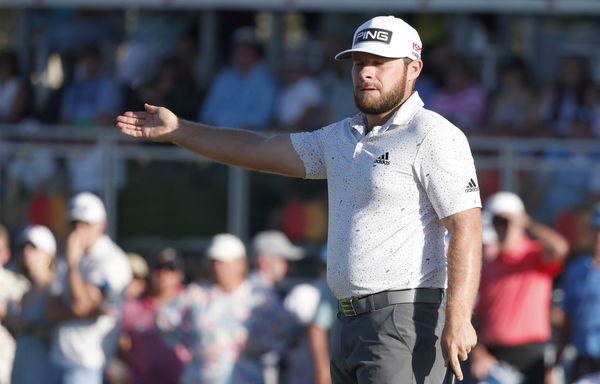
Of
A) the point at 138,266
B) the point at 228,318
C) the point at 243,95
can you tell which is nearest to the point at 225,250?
the point at 228,318

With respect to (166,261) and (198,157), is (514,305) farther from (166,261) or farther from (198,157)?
(198,157)

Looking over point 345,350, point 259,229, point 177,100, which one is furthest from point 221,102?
point 345,350

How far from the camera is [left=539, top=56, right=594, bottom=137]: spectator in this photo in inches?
446

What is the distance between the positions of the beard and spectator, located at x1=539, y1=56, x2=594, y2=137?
20.5 feet

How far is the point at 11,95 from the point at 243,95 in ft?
9.14

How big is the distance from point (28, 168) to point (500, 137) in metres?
4.32

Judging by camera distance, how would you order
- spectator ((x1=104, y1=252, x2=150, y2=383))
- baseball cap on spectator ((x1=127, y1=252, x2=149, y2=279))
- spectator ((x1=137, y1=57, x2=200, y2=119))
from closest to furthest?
spectator ((x1=104, y1=252, x2=150, y2=383)) < baseball cap on spectator ((x1=127, y1=252, x2=149, y2=279)) < spectator ((x1=137, y1=57, x2=200, y2=119))

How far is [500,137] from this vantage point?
10.9 meters

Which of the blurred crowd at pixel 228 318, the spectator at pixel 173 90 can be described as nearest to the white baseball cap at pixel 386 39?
the blurred crowd at pixel 228 318

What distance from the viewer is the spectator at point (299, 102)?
11.7 meters

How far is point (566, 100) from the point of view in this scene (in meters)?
11.5

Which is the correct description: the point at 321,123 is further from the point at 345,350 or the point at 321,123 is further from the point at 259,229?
the point at 345,350

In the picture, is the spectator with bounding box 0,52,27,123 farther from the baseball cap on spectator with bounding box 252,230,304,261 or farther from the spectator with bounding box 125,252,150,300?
the baseball cap on spectator with bounding box 252,230,304,261

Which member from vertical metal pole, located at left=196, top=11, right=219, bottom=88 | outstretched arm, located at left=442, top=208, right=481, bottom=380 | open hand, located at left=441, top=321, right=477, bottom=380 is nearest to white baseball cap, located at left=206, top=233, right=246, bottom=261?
outstretched arm, located at left=442, top=208, right=481, bottom=380
